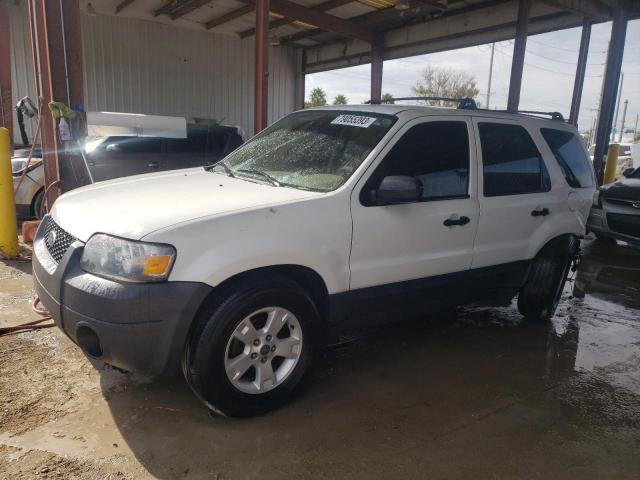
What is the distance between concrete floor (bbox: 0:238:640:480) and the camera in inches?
98.8

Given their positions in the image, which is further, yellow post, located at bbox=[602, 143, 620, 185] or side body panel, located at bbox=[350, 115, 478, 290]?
yellow post, located at bbox=[602, 143, 620, 185]

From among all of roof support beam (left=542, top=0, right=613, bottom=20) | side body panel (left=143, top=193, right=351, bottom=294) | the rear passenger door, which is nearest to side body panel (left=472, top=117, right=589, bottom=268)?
the rear passenger door

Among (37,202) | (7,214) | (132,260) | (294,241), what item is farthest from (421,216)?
(37,202)

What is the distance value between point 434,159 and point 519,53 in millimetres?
8556

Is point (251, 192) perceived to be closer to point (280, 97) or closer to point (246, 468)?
point (246, 468)

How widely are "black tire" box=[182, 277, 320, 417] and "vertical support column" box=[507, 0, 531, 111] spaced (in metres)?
9.66

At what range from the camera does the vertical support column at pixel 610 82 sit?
36.7ft

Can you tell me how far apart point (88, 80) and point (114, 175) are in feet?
27.8

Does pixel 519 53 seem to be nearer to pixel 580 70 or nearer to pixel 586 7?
pixel 586 7

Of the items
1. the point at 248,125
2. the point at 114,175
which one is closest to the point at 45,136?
the point at 114,175

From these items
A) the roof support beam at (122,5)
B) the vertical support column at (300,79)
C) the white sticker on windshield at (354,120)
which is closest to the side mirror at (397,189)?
the white sticker on windshield at (354,120)

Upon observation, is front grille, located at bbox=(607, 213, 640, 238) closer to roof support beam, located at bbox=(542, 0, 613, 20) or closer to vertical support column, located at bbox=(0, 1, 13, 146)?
roof support beam, located at bbox=(542, 0, 613, 20)

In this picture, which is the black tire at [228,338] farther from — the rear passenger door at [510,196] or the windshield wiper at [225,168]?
the rear passenger door at [510,196]

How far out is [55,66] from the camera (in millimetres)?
5512
